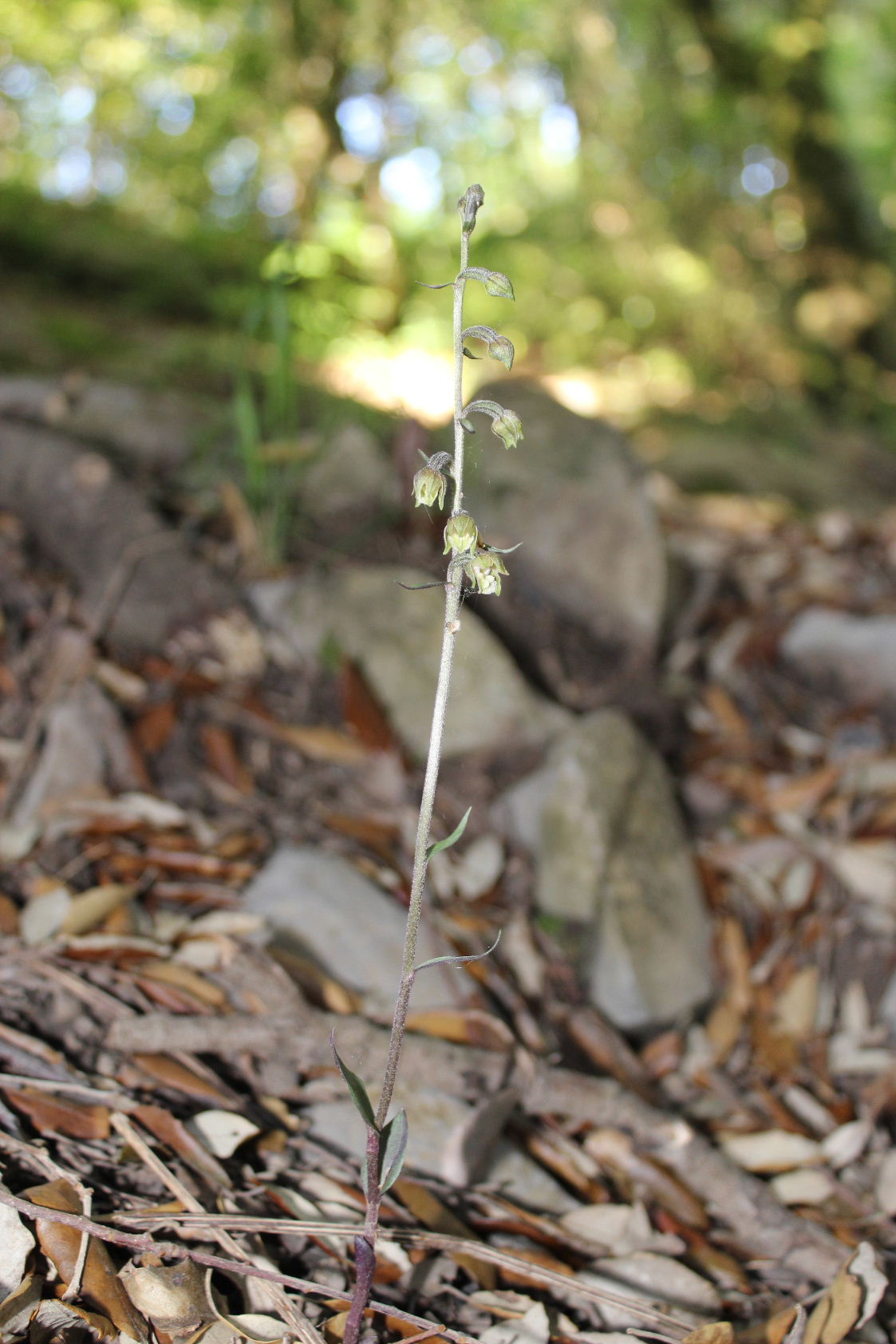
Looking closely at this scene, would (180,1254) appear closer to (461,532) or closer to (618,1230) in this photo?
(618,1230)

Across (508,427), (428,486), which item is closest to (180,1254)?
(428,486)

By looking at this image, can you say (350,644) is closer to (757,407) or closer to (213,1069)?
(213,1069)

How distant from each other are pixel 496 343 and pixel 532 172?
22.2 ft

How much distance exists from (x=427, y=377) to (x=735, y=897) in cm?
429

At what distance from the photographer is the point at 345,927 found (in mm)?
2221

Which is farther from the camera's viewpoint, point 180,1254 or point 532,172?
point 532,172

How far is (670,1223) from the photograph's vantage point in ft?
6.18

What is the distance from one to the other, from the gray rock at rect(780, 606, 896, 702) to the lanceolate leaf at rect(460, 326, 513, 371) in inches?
97.6

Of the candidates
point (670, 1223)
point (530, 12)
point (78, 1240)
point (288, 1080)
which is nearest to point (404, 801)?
point (288, 1080)

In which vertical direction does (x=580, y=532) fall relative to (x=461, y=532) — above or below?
above

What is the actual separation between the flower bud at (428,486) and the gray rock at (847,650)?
8.18 ft

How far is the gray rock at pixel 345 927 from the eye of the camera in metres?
2.15

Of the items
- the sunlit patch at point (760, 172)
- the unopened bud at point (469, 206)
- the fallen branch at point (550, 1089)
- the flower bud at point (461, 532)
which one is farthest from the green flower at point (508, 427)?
the sunlit patch at point (760, 172)

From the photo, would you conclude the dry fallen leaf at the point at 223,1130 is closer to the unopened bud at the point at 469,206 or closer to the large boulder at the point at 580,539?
the unopened bud at the point at 469,206
